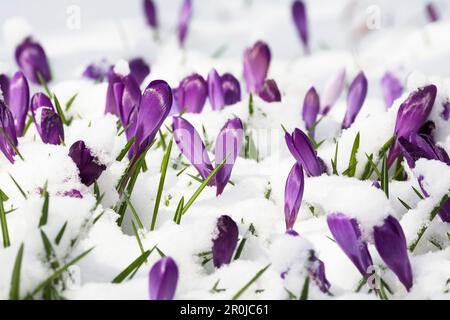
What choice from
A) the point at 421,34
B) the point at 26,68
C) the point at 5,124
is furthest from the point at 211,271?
the point at 421,34

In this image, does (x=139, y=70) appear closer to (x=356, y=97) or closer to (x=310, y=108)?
(x=310, y=108)

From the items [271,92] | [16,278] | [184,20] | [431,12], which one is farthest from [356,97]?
[431,12]

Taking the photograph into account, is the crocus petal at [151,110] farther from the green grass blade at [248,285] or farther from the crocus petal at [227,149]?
the green grass blade at [248,285]

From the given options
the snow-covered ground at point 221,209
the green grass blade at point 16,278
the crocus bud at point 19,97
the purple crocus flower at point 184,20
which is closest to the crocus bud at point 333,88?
the snow-covered ground at point 221,209

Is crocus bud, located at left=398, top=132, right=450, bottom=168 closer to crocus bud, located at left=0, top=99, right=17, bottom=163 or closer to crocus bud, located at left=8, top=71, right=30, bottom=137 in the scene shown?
crocus bud, located at left=0, top=99, right=17, bottom=163

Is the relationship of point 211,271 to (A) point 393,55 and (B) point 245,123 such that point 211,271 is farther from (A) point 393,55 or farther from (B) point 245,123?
(A) point 393,55
